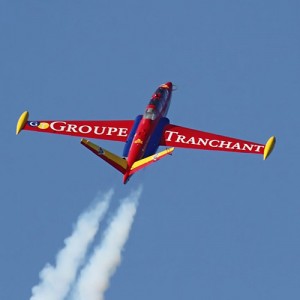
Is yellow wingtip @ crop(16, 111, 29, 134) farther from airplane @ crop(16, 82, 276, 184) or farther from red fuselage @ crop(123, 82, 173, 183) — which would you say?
red fuselage @ crop(123, 82, 173, 183)

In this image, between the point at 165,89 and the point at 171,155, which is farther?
the point at 165,89

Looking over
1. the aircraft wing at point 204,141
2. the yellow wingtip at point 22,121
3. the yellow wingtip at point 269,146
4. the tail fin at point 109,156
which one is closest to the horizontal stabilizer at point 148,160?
the tail fin at point 109,156

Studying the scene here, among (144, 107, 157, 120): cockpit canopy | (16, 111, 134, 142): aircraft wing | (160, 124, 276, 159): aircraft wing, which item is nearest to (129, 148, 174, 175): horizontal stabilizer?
(160, 124, 276, 159): aircraft wing

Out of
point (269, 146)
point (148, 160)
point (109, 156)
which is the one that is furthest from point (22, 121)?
point (269, 146)

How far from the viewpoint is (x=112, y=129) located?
17625 centimetres

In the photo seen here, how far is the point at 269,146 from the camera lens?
17200 centimetres

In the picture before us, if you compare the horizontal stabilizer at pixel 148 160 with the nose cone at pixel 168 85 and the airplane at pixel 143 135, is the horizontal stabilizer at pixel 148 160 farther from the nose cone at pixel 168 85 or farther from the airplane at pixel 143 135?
the nose cone at pixel 168 85

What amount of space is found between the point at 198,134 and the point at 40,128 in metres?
16.2

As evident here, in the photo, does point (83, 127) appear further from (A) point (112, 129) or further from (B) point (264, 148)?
(B) point (264, 148)

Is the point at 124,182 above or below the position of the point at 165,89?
below

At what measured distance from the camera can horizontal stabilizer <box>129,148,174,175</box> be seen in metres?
165

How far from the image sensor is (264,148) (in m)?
172

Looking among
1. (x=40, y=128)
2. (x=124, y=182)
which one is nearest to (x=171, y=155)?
(x=124, y=182)

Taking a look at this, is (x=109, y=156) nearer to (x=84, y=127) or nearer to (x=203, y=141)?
(x=84, y=127)
